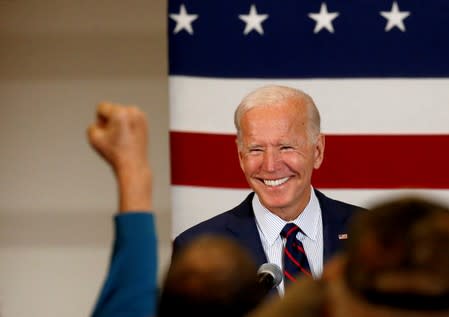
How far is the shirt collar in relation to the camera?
309cm

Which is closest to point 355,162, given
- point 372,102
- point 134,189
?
point 372,102

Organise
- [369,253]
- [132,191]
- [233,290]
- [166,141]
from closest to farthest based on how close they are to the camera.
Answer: [369,253], [233,290], [132,191], [166,141]

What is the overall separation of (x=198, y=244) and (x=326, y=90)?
2.65 metres

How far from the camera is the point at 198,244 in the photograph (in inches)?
38.8

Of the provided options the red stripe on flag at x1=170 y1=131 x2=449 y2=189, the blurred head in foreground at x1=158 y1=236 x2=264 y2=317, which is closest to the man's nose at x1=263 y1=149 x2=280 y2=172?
the red stripe on flag at x1=170 y1=131 x2=449 y2=189

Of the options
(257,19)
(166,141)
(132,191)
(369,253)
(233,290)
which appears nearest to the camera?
(369,253)

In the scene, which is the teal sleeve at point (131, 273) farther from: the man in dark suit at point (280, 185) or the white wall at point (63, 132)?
the white wall at point (63, 132)

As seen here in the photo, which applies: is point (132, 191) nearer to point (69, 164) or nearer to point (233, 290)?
point (233, 290)

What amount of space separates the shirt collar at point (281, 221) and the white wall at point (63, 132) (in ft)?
2.63

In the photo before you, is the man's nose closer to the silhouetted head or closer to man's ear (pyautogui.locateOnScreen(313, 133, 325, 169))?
man's ear (pyautogui.locateOnScreen(313, 133, 325, 169))

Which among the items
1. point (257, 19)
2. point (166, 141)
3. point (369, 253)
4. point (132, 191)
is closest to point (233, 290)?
point (369, 253)

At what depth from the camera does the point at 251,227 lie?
10.2ft

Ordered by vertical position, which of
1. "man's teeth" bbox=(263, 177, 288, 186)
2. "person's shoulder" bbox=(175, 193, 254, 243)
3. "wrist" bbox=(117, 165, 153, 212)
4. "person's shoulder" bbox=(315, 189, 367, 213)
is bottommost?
"person's shoulder" bbox=(175, 193, 254, 243)

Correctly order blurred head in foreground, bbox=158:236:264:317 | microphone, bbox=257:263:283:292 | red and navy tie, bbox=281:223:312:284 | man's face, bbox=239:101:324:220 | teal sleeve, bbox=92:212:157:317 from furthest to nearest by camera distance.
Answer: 1. man's face, bbox=239:101:324:220
2. red and navy tie, bbox=281:223:312:284
3. microphone, bbox=257:263:283:292
4. teal sleeve, bbox=92:212:157:317
5. blurred head in foreground, bbox=158:236:264:317
